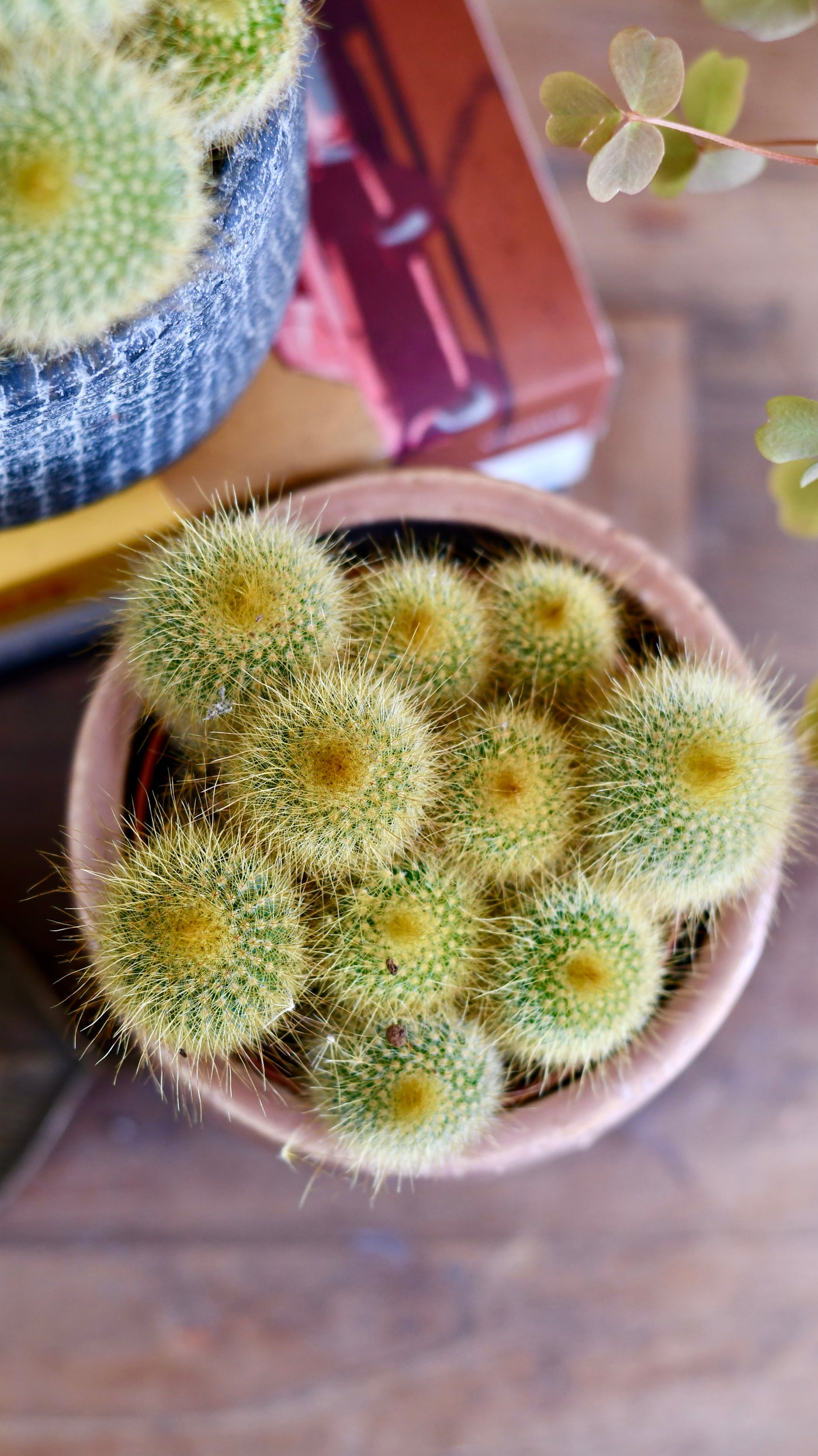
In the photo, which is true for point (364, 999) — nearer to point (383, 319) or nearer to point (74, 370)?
point (74, 370)

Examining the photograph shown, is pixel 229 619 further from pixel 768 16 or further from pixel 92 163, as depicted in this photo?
pixel 768 16

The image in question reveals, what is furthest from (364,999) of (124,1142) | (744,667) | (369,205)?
(369,205)

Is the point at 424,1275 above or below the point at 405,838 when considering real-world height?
below

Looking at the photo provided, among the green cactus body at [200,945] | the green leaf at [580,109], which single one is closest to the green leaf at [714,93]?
the green leaf at [580,109]

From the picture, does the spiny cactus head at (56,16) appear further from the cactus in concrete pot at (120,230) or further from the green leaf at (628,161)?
the green leaf at (628,161)

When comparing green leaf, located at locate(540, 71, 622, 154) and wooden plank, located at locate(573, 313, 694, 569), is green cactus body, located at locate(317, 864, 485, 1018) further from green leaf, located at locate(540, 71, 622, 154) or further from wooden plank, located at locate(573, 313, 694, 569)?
wooden plank, located at locate(573, 313, 694, 569)

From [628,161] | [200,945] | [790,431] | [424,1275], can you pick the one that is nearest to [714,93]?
[628,161]

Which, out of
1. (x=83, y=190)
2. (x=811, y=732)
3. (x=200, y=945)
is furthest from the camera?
(x=811, y=732)
